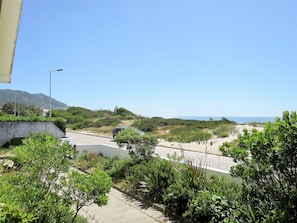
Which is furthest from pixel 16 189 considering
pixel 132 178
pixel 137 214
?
pixel 132 178

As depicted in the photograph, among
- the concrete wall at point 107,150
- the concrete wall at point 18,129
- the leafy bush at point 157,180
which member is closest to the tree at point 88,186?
the leafy bush at point 157,180

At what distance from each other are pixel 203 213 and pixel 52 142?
3.20 m

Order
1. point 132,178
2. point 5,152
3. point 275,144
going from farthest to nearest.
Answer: point 5,152 → point 132,178 → point 275,144

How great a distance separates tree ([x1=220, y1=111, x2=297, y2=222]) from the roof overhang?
134 inches

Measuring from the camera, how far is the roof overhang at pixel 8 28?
7.00ft

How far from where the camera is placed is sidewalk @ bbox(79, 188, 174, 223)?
5774mm

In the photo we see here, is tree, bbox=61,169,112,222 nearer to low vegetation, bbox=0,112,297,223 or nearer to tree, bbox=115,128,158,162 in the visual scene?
low vegetation, bbox=0,112,297,223

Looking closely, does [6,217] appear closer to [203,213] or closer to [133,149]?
[203,213]

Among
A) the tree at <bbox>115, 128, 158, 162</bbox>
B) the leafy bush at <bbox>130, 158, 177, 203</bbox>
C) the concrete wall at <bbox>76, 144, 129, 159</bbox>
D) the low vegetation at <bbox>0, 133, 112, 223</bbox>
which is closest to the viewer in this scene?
the low vegetation at <bbox>0, 133, 112, 223</bbox>

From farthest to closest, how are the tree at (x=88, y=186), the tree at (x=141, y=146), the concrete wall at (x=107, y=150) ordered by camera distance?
the concrete wall at (x=107, y=150) < the tree at (x=141, y=146) < the tree at (x=88, y=186)

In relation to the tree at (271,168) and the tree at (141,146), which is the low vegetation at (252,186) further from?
the tree at (141,146)

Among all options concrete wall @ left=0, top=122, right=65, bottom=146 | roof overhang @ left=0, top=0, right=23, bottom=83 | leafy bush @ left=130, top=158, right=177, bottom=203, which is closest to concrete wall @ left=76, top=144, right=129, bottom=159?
leafy bush @ left=130, top=158, right=177, bottom=203

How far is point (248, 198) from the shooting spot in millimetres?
4309

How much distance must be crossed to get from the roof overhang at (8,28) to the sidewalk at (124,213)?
12.7 feet
